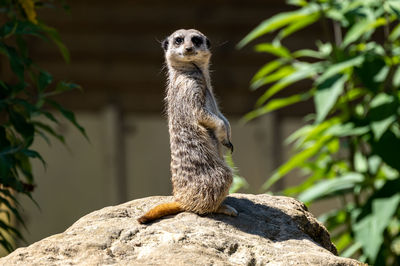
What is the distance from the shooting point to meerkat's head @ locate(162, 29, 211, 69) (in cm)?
299

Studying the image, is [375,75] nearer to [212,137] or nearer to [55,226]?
[212,137]

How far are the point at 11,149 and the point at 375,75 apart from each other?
2200 millimetres

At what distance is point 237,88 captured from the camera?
23.7 ft

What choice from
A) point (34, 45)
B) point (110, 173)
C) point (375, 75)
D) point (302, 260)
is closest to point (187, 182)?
point (302, 260)

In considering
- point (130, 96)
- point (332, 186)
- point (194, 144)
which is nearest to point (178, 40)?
point (194, 144)

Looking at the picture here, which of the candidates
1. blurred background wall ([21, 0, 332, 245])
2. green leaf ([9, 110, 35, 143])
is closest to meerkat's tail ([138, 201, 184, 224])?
green leaf ([9, 110, 35, 143])

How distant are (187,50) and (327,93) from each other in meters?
1.34

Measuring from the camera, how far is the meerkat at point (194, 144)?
290cm

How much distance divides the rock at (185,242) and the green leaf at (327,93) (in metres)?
1.00

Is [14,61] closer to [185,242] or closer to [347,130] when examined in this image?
[185,242]

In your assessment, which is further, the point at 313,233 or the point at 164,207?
the point at 313,233

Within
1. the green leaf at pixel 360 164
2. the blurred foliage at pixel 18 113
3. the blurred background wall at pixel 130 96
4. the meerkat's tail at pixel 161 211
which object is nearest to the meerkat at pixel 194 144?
the meerkat's tail at pixel 161 211

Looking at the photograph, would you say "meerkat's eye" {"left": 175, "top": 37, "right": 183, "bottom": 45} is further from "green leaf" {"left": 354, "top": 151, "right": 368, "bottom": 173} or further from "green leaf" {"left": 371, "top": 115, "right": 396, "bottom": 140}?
"green leaf" {"left": 354, "top": 151, "right": 368, "bottom": 173}

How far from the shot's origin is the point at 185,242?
2.63 metres
